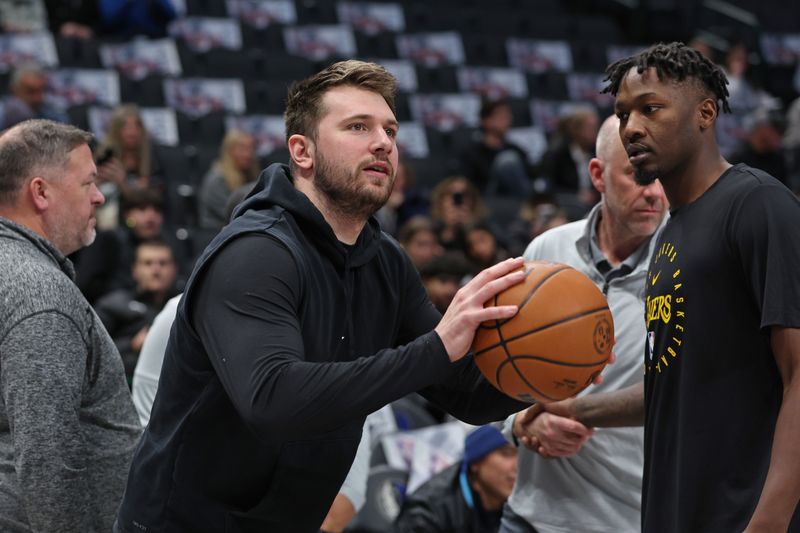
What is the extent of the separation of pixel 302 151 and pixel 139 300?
4.66m

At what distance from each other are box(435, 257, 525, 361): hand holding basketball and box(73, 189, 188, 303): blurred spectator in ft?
17.9

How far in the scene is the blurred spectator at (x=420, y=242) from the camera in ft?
29.0

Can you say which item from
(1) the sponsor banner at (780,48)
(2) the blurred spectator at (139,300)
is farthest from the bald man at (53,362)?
(1) the sponsor banner at (780,48)

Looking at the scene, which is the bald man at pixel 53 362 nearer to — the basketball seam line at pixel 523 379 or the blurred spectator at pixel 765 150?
the basketball seam line at pixel 523 379

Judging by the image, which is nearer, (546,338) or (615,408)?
(546,338)

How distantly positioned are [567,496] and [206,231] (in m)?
5.65

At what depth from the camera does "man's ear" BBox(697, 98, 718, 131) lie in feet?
10.1

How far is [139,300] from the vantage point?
7707mm

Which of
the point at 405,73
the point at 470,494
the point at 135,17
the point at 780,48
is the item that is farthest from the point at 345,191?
the point at 780,48

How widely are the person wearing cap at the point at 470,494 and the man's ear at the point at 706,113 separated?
286 centimetres

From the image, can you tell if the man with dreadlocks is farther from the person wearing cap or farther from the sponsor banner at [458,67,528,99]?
the sponsor banner at [458,67,528,99]

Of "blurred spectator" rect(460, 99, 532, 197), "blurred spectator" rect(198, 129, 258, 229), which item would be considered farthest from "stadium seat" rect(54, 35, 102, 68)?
"blurred spectator" rect(460, 99, 532, 197)

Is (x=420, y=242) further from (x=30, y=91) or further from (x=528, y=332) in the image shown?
(x=528, y=332)

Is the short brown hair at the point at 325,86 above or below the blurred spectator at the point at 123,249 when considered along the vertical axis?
above
